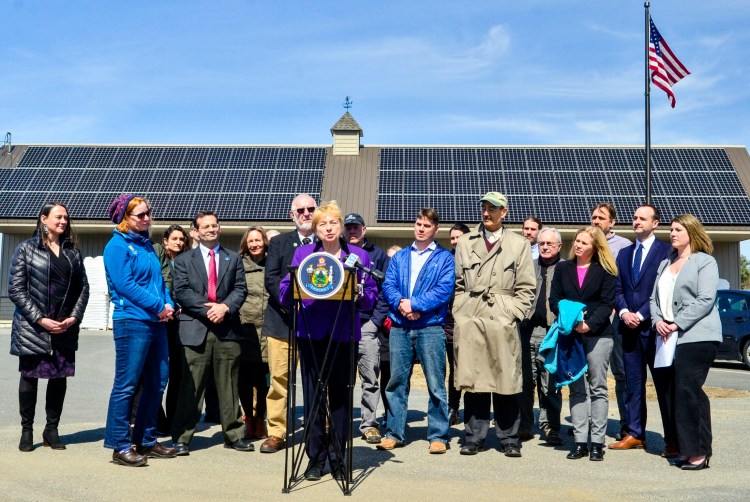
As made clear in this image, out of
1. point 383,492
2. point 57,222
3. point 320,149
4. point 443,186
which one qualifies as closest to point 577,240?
point 383,492

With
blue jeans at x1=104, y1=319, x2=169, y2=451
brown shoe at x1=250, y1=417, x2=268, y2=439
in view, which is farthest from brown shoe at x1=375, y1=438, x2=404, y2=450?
blue jeans at x1=104, y1=319, x2=169, y2=451

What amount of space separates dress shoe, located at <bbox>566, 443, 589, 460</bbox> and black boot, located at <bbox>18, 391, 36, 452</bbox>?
179 inches

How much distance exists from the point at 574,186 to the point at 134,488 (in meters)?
20.7

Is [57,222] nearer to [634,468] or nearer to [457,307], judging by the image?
Result: [457,307]

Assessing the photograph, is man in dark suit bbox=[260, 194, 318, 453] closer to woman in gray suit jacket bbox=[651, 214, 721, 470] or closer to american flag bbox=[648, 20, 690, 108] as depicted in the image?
woman in gray suit jacket bbox=[651, 214, 721, 470]

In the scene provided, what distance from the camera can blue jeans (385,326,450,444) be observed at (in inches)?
286

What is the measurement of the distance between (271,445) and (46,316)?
87.6 inches

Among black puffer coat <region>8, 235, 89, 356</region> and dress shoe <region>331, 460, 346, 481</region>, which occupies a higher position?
black puffer coat <region>8, 235, 89, 356</region>

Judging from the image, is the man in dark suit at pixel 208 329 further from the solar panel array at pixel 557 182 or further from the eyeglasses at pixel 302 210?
the solar panel array at pixel 557 182

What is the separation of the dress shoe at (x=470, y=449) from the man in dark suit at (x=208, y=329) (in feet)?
6.09

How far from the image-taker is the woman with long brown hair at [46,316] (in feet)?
23.1

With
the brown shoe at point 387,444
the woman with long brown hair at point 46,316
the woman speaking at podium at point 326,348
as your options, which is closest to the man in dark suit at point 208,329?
the woman with long brown hair at point 46,316

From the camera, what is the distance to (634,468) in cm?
671

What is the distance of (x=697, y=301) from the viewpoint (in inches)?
271
